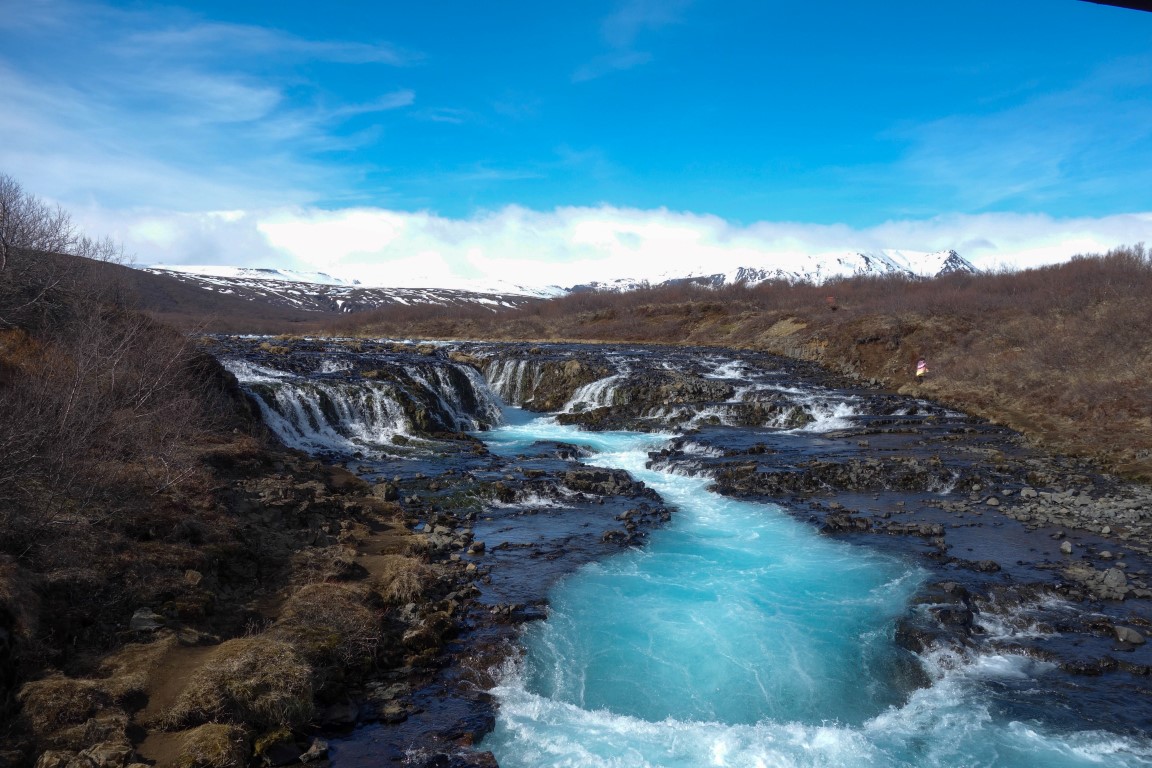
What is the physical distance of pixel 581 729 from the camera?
8188 mm

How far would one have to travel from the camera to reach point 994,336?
3728cm

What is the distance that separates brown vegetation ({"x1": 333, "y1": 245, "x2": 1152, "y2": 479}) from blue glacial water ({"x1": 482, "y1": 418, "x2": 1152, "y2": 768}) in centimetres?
1292

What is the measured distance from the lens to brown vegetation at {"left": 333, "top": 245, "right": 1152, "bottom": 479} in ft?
79.7

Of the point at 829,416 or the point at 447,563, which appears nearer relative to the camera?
the point at 447,563

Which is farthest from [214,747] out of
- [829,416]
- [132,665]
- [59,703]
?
[829,416]

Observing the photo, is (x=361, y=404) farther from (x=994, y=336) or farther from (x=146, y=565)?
(x=994, y=336)

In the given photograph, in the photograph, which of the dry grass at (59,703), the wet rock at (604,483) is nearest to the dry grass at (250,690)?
the dry grass at (59,703)

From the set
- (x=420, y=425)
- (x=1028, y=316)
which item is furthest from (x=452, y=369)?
(x=1028, y=316)

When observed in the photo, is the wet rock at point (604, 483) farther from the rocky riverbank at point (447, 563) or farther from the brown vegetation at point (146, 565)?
the brown vegetation at point (146, 565)

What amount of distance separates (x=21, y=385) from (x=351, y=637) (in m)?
8.16

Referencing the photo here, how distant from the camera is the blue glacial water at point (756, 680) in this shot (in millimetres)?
7727

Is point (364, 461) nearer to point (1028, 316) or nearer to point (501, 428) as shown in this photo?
point (501, 428)

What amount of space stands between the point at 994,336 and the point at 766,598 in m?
32.7

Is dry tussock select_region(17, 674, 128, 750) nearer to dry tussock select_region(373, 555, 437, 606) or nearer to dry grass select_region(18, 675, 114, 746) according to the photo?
dry grass select_region(18, 675, 114, 746)
